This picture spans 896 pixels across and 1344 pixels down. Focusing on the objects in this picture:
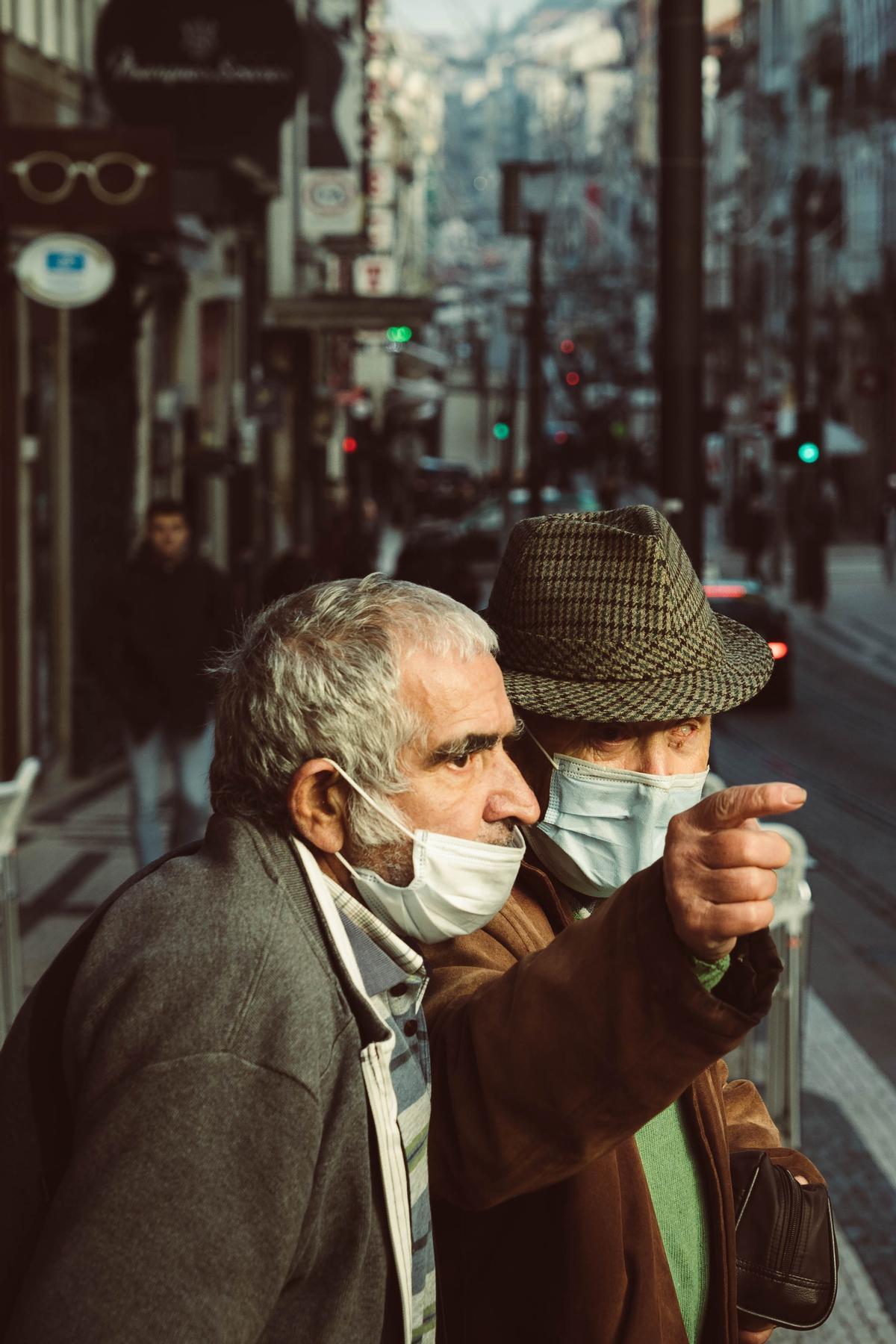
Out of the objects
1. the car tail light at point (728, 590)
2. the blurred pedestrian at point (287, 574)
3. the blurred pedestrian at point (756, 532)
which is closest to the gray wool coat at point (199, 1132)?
the blurred pedestrian at point (287, 574)

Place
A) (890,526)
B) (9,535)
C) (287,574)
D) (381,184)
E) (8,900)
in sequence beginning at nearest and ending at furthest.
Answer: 1. (8,900)
2. (287,574)
3. (9,535)
4. (890,526)
5. (381,184)

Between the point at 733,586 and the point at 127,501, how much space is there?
244 inches

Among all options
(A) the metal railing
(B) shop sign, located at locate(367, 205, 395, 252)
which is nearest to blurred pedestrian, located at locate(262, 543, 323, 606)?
(A) the metal railing

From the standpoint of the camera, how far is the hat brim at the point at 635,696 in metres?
2.67

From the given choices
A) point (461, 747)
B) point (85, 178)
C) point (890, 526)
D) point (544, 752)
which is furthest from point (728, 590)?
point (461, 747)

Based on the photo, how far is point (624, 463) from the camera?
87188mm

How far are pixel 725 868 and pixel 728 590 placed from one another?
18290mm

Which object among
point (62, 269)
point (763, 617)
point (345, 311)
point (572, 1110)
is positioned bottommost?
point (763, 617)

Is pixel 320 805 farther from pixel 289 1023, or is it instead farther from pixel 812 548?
pixel 812 548

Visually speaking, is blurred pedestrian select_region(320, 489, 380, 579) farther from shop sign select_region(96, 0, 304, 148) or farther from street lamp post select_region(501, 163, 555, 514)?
shop sign select_region(96, 0, 304, 148)

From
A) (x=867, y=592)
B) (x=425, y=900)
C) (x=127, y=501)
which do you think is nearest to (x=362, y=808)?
(x=425, y=900)

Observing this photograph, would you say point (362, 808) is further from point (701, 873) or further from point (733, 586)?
point (733, 586)

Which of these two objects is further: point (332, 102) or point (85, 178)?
point (332, 102)

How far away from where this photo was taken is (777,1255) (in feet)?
8.54
